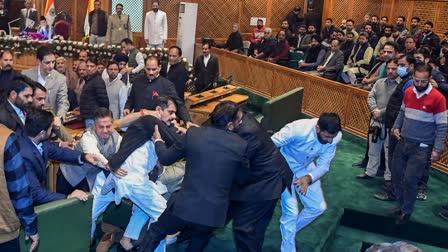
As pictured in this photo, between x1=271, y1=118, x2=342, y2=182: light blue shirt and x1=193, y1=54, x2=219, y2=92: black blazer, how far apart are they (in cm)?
483

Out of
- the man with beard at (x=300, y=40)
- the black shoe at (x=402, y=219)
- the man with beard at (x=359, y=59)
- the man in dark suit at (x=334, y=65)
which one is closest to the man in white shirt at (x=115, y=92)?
the black shoe at (x=402, y=219)

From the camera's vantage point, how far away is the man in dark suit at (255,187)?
3.79 m

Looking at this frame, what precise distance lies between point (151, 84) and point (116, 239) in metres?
1.86

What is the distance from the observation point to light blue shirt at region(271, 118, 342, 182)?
4254 mm

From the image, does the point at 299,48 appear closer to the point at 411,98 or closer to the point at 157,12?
the point at 157,12

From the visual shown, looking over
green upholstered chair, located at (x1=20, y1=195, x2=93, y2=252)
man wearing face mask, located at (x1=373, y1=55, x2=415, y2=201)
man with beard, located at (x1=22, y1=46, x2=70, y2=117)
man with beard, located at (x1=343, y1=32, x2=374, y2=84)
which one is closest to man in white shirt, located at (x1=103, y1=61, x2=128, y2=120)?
man with beard, located at (x1=22, y1=46, x2=70, y2=117)

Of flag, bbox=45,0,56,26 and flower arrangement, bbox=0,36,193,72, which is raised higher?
flag, bbox=45,0,56,26

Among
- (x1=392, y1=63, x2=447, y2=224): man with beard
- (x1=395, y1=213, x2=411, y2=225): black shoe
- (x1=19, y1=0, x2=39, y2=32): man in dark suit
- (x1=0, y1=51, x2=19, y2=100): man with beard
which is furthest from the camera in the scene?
(x1=19, y1=0, x2=39, y2=32): man in dark suit

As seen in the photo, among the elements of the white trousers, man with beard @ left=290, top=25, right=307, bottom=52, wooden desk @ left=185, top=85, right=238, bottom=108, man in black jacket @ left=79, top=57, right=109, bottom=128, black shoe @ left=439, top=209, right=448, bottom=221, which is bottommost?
black shoe @ left=439, top=209, right=448, bottom=221

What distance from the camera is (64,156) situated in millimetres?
4109

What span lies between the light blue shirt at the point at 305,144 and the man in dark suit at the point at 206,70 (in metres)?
4.83

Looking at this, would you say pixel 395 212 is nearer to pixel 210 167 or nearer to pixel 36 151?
pixel 210 167

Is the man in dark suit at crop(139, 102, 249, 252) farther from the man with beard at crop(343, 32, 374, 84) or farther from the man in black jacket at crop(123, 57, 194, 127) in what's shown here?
the man with beard at crop(343, 32, 374, 84)

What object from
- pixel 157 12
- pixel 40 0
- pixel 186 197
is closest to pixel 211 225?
pixel 186 197
